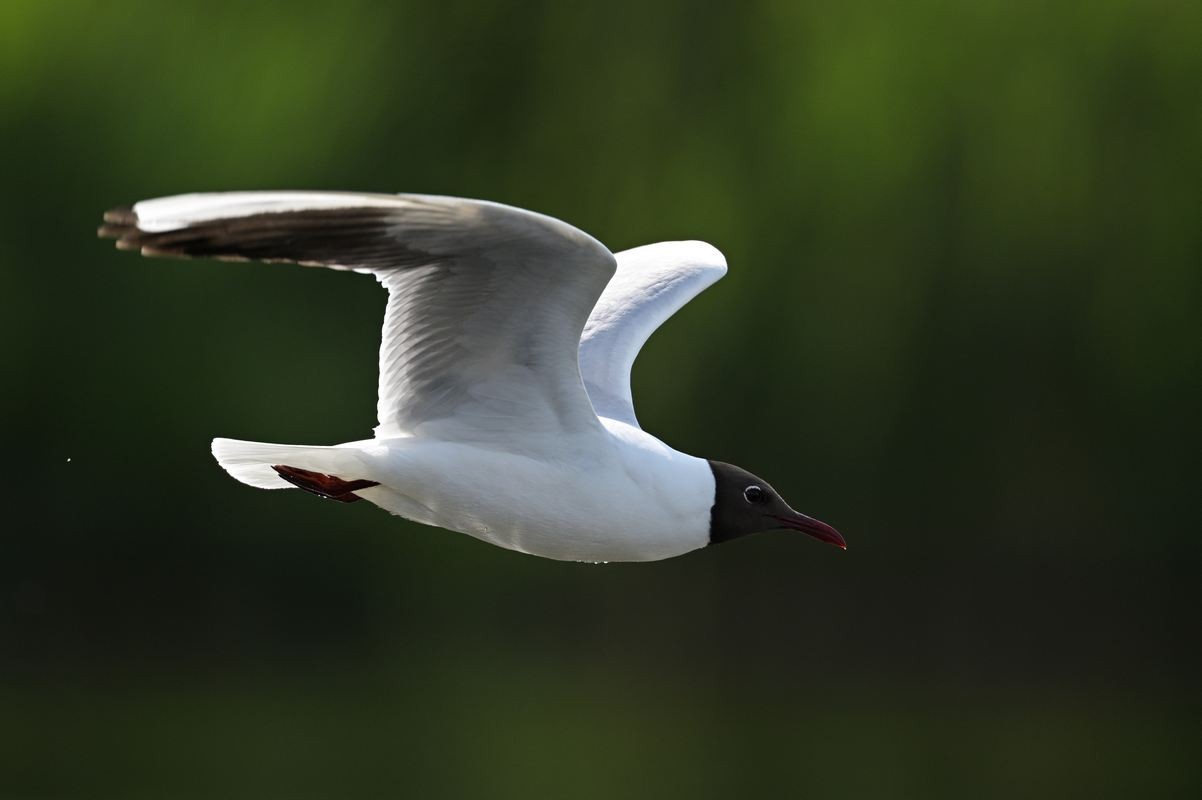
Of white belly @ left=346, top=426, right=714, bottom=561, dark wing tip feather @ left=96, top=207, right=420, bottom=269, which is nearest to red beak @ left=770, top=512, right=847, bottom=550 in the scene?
white belly @ left=346, top=426, right=714, bottom=561

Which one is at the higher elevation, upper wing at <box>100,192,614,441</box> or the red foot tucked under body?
upper wing at <box>100,192,614,441</box>

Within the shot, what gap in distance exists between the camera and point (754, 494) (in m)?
5.71

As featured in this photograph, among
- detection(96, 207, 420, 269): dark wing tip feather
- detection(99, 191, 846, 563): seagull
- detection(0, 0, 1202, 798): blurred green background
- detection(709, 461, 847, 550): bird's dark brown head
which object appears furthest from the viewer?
detection(0, 0, 1202, 798): blurred green background

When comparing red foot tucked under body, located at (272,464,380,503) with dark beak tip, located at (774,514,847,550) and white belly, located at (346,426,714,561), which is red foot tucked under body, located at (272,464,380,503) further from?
dark beak tip, located at (774,514,847,550)

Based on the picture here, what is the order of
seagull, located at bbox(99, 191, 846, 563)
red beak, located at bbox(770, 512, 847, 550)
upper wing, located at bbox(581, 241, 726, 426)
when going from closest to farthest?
seagull, located at bbox(99, 191, 846, 563)
red beak, located at bbox(770, 512, 847, 550)
upper wing, located at bbox(581, 241, 726, 426)

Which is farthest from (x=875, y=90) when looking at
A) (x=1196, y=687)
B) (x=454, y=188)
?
(x=1196, y=687)

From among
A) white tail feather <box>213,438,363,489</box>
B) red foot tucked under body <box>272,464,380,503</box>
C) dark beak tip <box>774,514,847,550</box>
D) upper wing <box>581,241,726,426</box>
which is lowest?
dark beak tip <box>774,514,847,550</box>

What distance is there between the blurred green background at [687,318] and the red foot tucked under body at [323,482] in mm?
7625

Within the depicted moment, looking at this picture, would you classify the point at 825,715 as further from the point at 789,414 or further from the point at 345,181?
the point at 345,181

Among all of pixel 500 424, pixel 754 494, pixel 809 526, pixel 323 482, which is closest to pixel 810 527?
pixel 809 526

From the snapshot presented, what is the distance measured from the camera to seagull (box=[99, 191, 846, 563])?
186 inches

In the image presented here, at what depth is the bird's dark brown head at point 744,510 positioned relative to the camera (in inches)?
222

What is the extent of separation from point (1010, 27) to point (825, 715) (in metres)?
5.72

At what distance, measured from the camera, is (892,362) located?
14234 mm
